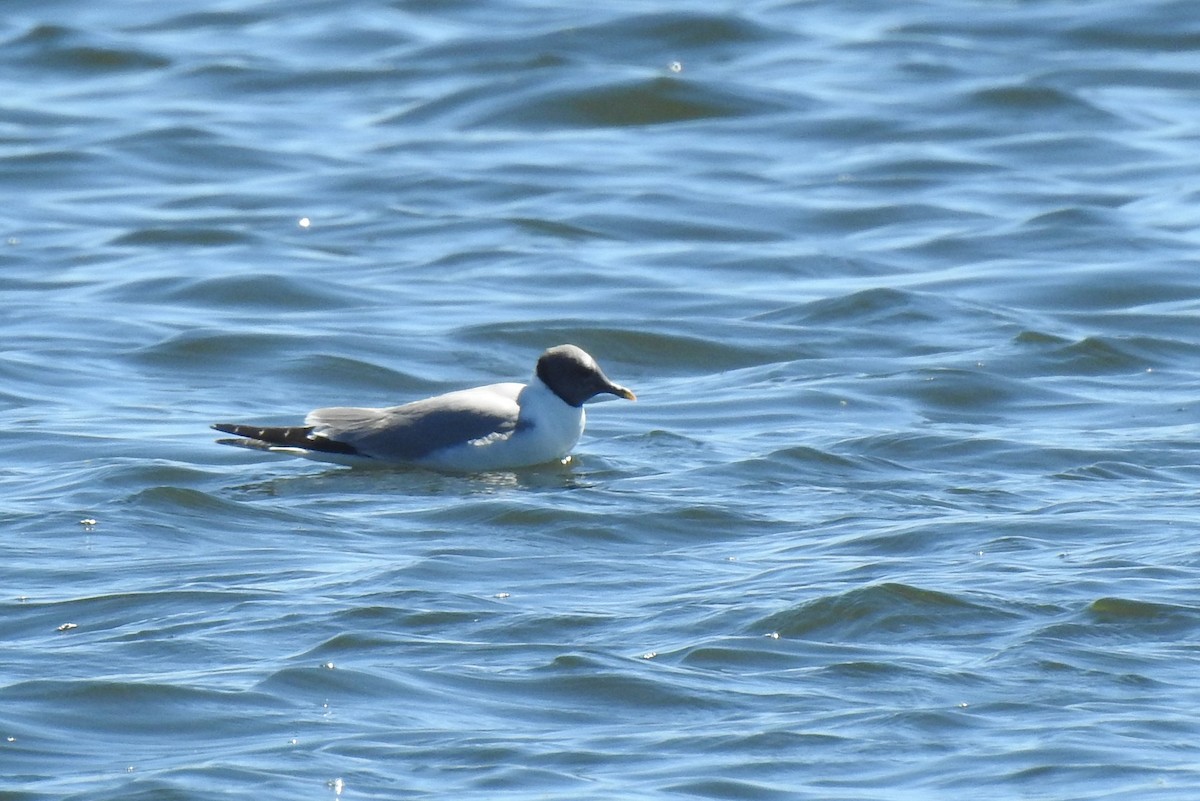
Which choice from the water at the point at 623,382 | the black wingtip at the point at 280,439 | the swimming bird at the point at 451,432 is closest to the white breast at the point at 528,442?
the swimming bird at the point at 451,432

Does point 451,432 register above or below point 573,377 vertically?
below

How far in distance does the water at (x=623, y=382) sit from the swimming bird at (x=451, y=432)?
0.41 feet

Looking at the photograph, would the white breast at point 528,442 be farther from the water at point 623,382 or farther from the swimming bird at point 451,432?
the water at point 623,382

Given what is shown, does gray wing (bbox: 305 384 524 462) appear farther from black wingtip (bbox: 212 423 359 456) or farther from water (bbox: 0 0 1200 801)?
water (bbox: 0 0 1200 801)

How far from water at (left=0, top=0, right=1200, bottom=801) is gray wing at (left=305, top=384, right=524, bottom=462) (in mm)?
158

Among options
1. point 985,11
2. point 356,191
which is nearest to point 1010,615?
point 356,191

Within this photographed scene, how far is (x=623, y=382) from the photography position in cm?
1180

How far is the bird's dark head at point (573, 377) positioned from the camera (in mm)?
9945

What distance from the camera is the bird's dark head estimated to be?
9.95 meters

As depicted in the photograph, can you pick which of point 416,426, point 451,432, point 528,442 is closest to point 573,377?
point 528,442

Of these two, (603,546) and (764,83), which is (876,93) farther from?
(603,546)

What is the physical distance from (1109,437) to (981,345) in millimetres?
1957

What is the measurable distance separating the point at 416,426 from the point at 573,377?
0.72 m

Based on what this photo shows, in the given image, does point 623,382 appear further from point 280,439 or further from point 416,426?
point 280,439
